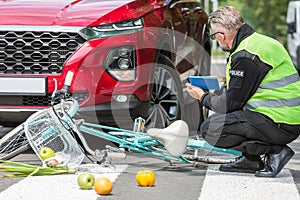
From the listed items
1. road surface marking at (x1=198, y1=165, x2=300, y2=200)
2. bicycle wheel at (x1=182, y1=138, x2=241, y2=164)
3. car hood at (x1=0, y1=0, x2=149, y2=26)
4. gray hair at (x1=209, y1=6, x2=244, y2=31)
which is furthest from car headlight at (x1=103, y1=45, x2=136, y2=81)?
road surface marking at (x1=198, y1=165, x2=300, y2=200)

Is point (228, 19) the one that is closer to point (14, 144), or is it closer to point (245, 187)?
point (245, 187)

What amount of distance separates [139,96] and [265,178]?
181cm

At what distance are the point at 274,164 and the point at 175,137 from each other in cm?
84

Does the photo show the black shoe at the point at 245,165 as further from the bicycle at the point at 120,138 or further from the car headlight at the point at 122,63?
the car headlight at the point at 122,63

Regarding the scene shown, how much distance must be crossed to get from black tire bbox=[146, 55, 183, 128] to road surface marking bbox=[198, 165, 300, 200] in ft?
4.96

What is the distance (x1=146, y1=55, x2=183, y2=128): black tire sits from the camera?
381 inches

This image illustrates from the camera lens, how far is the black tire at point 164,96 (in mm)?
9672

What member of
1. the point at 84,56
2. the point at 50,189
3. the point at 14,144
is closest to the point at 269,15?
the point at 84,56

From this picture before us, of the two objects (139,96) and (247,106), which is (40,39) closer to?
(139,96)

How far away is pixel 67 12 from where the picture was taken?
30.2 ft

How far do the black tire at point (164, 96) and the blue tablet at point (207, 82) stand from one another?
1.28 meters

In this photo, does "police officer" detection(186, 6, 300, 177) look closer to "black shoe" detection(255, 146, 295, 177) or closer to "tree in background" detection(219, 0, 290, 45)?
"black shoe" detection(255, 146, 295, 177)

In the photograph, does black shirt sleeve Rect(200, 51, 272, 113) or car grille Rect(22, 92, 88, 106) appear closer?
black shirt sleeve Rect(200, 51, 272, 113)

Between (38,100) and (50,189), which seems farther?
(38,100)
